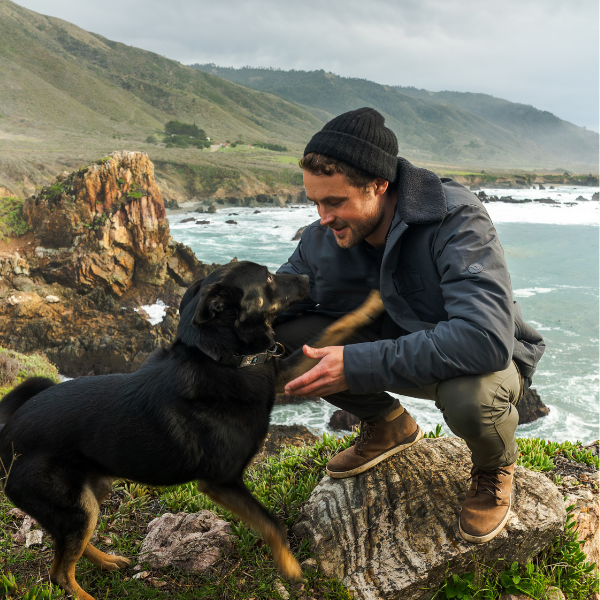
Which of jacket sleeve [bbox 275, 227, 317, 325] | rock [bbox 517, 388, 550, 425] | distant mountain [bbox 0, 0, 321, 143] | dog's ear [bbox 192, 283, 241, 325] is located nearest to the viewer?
dog's ear [bbox 192, 283, 241, 325]

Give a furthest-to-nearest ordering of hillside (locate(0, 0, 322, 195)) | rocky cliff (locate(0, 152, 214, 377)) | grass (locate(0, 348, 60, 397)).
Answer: hillside (locate(0, 0, 322, 195)), rocky cliff (locate(0, 152, 214, 377)), grass (locate(0, 348, 60, 397))

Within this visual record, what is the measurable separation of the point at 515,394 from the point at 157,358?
2.13 metres

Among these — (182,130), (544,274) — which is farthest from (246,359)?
(182,130)

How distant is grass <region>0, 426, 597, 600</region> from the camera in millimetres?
2492

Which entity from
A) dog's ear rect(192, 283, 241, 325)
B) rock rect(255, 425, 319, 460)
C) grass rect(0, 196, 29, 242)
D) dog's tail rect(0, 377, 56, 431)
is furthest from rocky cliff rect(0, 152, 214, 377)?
dog's ear rect(192, 283, 241, 325)

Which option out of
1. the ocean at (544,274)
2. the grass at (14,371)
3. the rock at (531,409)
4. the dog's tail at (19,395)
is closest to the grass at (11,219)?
the ocean at (544,274)

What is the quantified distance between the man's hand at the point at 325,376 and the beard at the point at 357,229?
787mm

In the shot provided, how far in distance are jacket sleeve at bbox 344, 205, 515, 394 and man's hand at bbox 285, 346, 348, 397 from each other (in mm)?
51

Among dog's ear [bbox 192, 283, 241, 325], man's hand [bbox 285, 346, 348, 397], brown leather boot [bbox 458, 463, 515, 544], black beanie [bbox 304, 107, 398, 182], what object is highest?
black beanie [bbox 304, 107, 398, 182]

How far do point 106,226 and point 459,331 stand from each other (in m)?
18.0

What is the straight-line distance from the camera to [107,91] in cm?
→ 8994

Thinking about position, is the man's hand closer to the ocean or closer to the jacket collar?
the jacket collar

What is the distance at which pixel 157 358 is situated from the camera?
2609 millimetres

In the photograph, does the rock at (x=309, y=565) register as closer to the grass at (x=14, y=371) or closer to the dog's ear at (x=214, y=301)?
the dog's ear at (x=214, y=301)
